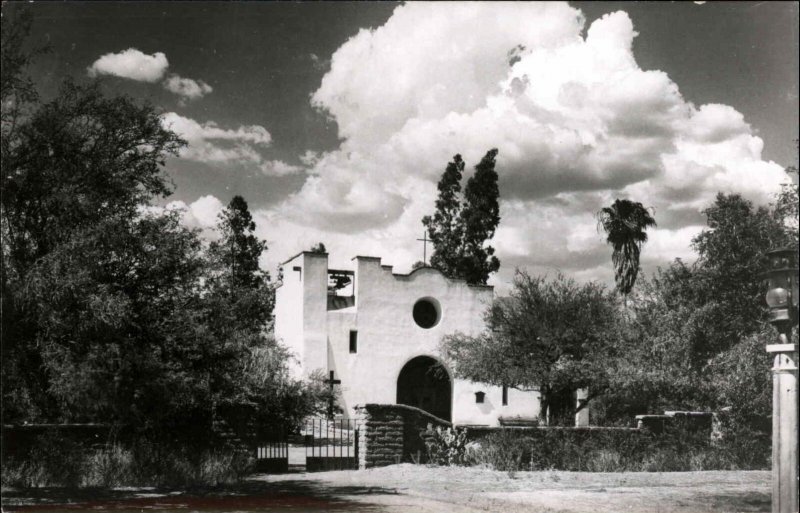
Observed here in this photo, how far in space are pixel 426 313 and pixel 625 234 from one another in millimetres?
13171

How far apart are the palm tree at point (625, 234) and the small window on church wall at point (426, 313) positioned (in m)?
11.5

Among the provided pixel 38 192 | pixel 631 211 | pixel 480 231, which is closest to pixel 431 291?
pixel 480 231

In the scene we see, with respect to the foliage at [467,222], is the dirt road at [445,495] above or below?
below

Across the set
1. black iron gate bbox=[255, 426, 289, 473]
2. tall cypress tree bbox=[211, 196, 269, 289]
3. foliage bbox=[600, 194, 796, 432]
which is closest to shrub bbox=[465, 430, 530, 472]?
foliage bbox=[600, 194, 796, 432]

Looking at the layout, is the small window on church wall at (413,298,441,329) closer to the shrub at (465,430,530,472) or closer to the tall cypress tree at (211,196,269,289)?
the tall cypress tree at (211,196,269,289)

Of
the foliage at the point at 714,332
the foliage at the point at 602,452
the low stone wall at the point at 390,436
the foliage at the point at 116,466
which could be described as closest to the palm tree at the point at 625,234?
the foliage at the point at 714,332

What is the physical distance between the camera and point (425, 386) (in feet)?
113

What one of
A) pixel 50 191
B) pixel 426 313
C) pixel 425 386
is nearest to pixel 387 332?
pixel 426 313

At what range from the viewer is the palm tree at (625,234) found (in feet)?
73.3

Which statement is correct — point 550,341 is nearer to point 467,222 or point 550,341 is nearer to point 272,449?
point 272,449

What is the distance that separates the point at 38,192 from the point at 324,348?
20.5 m

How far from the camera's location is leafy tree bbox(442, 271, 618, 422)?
19.8 metres

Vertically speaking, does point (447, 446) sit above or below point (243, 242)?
below

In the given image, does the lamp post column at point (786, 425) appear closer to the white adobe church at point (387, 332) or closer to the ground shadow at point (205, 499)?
the ground shadow at point (205, 499)
